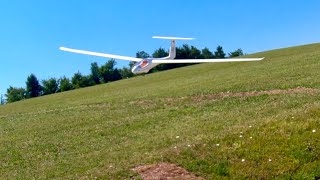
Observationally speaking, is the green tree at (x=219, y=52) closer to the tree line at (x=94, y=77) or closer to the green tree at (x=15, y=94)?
the tree line at (x=94, y=77)

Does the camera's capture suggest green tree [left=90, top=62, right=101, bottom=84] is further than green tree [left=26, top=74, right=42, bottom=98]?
No

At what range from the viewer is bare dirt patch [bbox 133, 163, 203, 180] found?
404 inches

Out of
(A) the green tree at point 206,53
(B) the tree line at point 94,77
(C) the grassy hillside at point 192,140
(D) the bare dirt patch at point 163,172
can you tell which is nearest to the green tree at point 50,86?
(B) the tree line at point 94,77

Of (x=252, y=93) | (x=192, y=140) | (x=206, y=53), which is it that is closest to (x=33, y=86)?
(x=206, y=53)

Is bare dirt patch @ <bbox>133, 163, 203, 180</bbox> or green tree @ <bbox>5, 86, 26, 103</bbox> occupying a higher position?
bare dirt patch @ <bbox>133, 163, 203, 180</bbox>

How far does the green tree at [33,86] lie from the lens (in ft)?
382

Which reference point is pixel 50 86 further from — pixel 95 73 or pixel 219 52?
pixel 219 52

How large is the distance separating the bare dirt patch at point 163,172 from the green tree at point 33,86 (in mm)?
109245

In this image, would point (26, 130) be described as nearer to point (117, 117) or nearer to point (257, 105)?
point (117, 117)

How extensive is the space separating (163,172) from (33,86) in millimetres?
111367

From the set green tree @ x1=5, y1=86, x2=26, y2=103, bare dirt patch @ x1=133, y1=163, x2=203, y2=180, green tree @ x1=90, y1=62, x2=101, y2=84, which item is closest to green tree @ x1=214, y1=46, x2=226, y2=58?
green tree @ x1=90, y1=62, x2=101, y2=84

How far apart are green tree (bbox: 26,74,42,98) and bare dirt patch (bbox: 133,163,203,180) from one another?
109245 millimetres

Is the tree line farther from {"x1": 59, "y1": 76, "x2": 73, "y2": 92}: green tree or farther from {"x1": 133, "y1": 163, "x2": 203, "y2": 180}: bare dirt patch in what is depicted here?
{"x1": 133, "y1": 163, "x2": 203, "y2": 180}: bare dirt patch

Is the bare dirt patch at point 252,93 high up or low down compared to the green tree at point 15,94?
up
